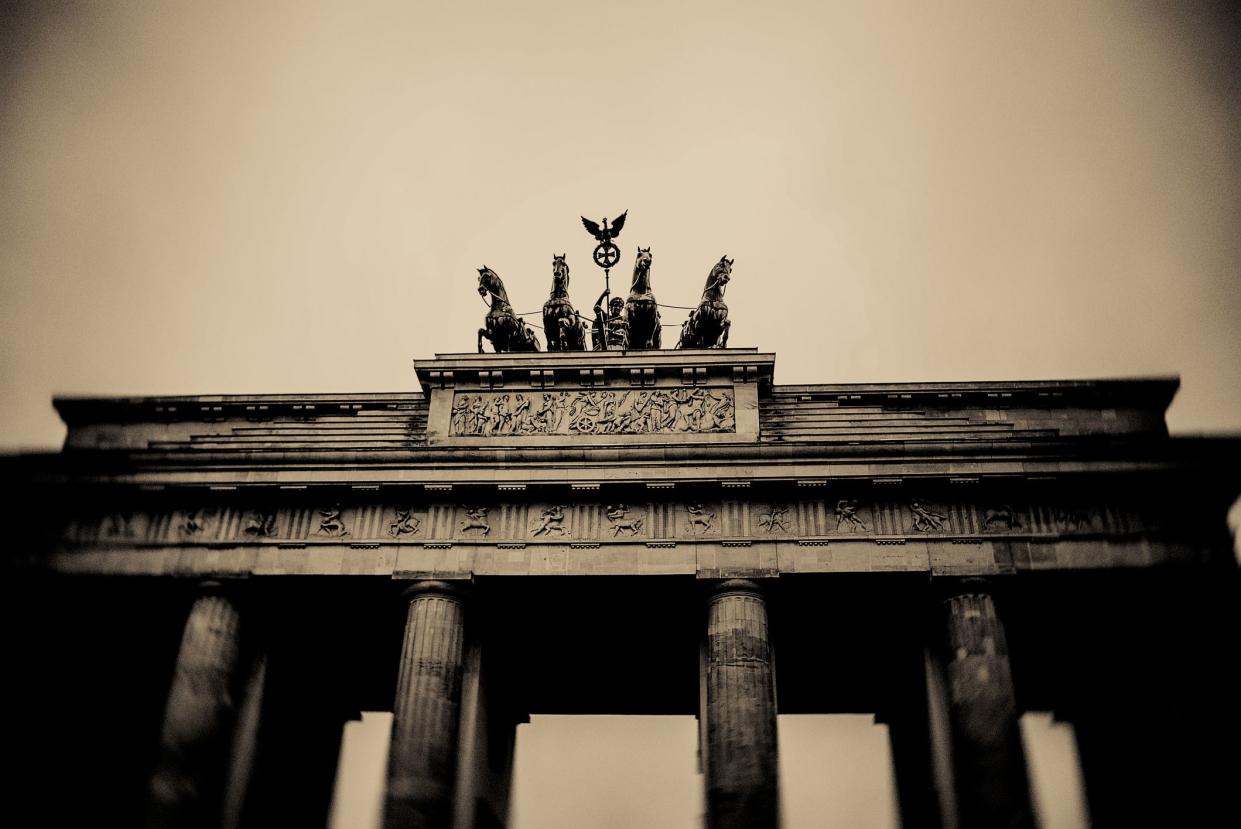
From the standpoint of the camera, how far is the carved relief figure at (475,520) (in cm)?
2297

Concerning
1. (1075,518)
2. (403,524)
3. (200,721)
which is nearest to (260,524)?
(403,524)

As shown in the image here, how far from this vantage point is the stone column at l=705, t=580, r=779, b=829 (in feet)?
64.4

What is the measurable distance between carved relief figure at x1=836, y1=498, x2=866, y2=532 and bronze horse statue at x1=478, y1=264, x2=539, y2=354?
29.2 ft

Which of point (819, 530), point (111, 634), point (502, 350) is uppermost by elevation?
point (502, 350)

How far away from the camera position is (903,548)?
22.2 meters

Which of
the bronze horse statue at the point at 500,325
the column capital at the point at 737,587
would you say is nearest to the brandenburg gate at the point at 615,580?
the column capital at the point at 737,587

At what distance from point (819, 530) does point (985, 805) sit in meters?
6.15

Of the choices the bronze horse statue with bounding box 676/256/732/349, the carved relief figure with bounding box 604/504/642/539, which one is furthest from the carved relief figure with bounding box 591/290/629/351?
the carved relief figure with bounding box 604/504/642/539

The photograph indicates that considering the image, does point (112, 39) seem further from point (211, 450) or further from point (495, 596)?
point (495, 596)

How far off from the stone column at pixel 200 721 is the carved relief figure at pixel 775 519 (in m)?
11.4

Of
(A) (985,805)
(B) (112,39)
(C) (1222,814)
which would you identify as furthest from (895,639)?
(B) (112,39)

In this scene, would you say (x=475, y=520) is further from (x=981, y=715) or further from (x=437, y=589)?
(x=981, y=715)

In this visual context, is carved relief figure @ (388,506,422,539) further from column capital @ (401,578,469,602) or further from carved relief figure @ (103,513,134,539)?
carved relief figure @ (103,513,134,539)

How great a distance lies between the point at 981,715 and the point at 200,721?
15.2 m
